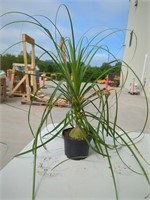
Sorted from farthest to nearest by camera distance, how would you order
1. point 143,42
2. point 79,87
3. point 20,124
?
point 143,42
point 20,124
point 79,87

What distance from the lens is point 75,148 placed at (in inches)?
26.6

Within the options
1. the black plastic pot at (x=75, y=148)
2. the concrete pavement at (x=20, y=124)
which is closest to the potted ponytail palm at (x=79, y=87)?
the black plastic pot at (x=75, y=148)

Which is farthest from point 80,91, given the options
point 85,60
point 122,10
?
point 122,10

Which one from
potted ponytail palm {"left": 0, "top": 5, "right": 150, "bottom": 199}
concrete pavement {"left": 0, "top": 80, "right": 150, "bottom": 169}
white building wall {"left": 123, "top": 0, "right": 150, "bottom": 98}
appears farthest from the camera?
white building wall {"left": 123, "top": 0, "right": 150, "bottom": 98}

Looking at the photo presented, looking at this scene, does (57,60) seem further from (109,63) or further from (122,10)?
(122,10)

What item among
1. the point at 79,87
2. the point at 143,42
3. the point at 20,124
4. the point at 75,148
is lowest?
the point at 20,124

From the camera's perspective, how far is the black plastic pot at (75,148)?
67 cm

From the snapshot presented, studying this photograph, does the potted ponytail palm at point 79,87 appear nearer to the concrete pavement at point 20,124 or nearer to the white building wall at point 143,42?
the concrete pavement at point 20,124

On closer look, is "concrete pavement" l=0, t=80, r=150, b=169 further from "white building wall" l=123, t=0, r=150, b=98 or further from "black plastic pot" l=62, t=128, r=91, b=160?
"white building wall" l=123, t=0, r=150, b=98

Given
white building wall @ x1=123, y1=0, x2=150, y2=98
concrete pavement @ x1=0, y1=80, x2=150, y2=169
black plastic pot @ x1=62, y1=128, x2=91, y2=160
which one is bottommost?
concrete pavement @ x1=0, y1=80, x2=150, y2=169

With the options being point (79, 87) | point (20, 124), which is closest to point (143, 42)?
point (20, 124)

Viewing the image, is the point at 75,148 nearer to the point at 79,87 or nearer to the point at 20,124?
the point at 79,87

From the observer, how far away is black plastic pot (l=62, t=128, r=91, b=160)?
26.2 inches

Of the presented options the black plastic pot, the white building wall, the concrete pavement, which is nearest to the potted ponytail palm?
the black plastic pot
